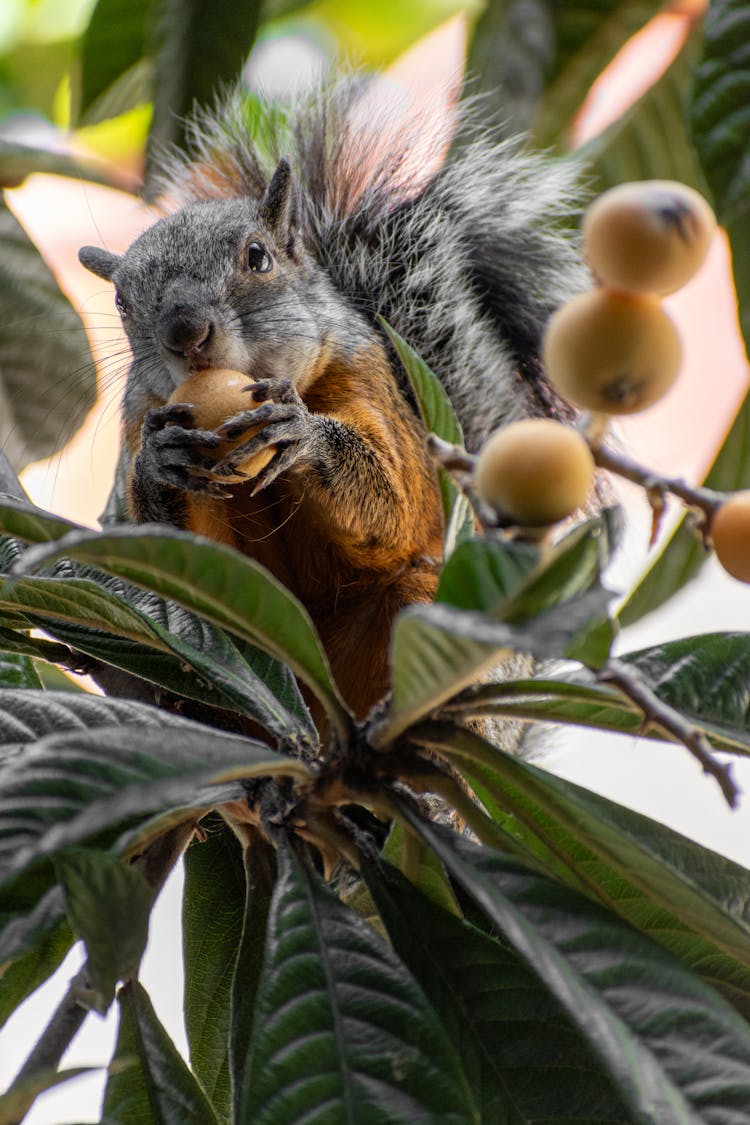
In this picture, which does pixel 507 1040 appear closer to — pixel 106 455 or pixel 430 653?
pixel 430 653

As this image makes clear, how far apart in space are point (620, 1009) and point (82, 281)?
5.76ft

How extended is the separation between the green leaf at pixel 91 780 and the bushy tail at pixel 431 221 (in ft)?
2.76

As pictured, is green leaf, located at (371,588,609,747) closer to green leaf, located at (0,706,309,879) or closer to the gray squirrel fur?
green leaf, located at (0,706,309,879)

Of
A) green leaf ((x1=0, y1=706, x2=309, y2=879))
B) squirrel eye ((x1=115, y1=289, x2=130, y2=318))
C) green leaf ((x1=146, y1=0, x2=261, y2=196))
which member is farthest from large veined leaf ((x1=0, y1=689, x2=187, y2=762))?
green leaf ((x1=146, y1=0, x2=261, y2=196))

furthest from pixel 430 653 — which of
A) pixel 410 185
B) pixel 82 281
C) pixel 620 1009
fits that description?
pixel 82 281

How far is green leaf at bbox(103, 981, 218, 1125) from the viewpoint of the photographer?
744 mm

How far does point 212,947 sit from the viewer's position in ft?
3.01

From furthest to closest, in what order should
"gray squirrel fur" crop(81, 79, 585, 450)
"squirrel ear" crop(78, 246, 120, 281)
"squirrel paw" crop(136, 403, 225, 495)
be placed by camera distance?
"squirrel ear" crop(78, 246, 120, 281)
"gray squirrel fur" crop(81, 79, 585, 450)
"squirrel paw" crop(136, 403, 225, 495)

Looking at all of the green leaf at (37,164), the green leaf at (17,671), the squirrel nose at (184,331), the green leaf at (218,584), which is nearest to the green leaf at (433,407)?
the green leaf at (218,584)

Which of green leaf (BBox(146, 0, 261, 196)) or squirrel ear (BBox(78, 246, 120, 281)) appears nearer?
green leaf (BBox(146, 0, 261, 196))

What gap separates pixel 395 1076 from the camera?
571 millimetres

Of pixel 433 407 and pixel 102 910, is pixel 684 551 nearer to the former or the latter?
pixel 433 407

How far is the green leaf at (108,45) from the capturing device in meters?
1.33

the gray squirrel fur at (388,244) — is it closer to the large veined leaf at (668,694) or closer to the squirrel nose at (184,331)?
the squirrel nose at (184,331)
